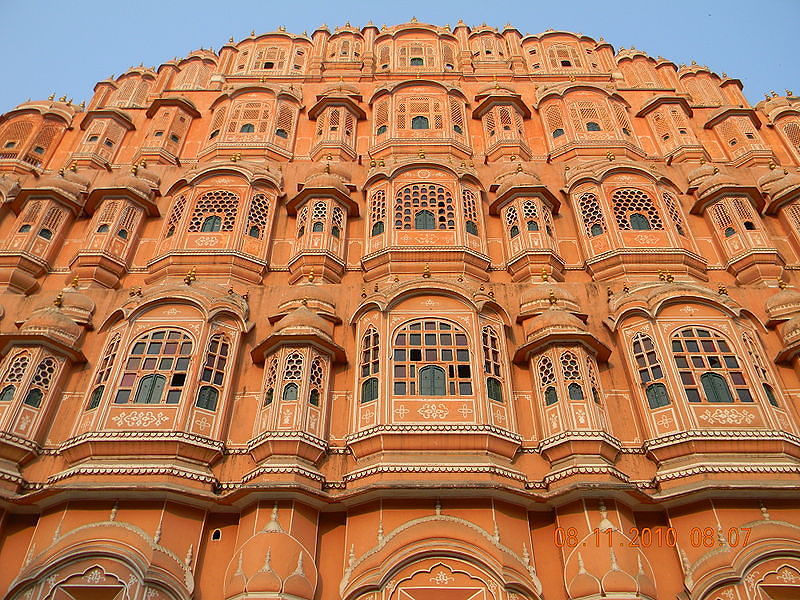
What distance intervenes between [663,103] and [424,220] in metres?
10.5

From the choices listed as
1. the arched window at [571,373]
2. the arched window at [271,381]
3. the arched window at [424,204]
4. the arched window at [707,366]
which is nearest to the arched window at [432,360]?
the arched window at [571,373]

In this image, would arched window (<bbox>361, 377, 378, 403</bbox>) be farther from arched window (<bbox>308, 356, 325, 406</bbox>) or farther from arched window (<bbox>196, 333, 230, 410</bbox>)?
arched window (<bbox>196, 333, 230, 410</bbox>)

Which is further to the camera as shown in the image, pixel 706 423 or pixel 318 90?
pixel 318 90

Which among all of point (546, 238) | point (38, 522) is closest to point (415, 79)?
point (546, 238)

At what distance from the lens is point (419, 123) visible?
71.1 feet

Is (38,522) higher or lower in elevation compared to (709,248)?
lower

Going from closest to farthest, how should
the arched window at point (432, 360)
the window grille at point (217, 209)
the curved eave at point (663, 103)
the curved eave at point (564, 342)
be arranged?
the arched window at point (432, 360) < the curved eave at point (564, 342) < the window grille at point (217, 209) < the curved eave at point (663, 103)

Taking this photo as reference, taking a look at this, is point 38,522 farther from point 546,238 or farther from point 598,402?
point 546,238

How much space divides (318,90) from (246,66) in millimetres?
3767

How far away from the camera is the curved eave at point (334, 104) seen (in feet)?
72.7

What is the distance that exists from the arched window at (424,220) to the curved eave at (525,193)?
1889 millimetres

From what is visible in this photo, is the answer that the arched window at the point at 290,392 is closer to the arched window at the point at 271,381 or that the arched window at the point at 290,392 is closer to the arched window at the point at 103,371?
the arched window at the point at 271,381

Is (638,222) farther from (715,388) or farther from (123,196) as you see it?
(123,196)

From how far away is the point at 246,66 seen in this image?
2597 centimetres
